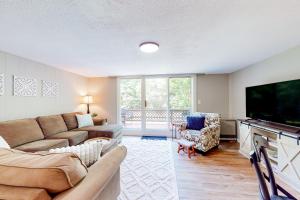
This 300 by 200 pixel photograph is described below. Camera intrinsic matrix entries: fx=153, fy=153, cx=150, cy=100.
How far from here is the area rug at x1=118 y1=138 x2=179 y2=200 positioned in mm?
1992

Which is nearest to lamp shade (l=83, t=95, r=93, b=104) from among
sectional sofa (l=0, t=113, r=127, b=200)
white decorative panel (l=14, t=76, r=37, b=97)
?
white decorative panel (l=14, t=76, r=37, b=97)

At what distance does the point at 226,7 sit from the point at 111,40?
1493 mm

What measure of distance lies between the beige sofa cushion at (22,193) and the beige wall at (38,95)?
277 centimetres

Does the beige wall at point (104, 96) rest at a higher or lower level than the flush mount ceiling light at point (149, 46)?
lower

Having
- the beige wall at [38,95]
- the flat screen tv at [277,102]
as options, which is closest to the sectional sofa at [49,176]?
the beige wall at [38,95]

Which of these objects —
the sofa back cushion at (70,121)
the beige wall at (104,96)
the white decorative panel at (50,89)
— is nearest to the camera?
the white decorative panel at (50,89)

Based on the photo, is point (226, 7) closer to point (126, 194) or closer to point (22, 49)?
point (126, 194)

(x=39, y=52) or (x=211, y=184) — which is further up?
(x=39, y=52)

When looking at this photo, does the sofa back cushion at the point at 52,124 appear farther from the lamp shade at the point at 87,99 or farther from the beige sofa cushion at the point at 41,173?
the beige sofa cushion at the point at 41,173

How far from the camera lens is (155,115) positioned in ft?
18.2

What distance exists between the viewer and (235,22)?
1737mm

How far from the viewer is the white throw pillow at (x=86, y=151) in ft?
3.97

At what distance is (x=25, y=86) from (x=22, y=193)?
3.22 m

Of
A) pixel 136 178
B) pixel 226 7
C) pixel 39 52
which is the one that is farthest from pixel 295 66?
pixel 39 52
